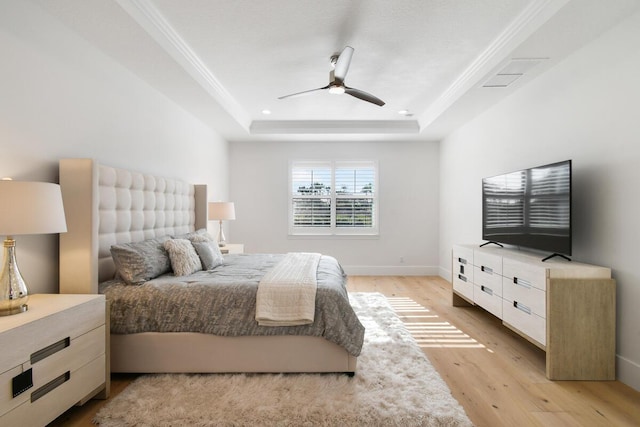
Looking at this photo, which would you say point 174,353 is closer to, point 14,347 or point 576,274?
point 14,347

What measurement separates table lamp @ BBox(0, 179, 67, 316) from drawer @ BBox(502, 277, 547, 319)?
10.0 ft

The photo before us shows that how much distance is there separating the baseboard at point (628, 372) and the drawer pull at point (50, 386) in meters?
3.38

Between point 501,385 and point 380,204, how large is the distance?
156 inches

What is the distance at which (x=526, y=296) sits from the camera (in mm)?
2596

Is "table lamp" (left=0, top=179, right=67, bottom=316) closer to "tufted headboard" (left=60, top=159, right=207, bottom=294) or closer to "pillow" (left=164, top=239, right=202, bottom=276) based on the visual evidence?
"tufted headboard" (left=60, top=159, right=207, bottom=294)

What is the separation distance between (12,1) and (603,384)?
4.38 m

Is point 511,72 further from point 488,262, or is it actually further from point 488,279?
point 488,279

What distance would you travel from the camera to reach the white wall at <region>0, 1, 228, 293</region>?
198cm

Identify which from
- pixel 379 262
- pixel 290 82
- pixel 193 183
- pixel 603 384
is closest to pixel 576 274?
pixel 603 384

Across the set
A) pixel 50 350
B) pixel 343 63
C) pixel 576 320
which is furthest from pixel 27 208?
pixel 576 320

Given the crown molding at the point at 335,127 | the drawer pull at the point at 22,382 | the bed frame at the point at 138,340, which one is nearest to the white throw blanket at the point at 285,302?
the bed frame at the point at 138,340

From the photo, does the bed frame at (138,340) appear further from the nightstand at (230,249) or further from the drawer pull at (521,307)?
the nightstand at (230,249)

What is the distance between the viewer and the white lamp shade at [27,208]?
62.3 inches

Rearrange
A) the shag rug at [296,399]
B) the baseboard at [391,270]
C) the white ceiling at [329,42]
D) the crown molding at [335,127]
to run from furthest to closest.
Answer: the baseboard at [391,270] → the crown molding at [335,127] → the white ceiling at [329,42] → the shag rug at [296,399]
